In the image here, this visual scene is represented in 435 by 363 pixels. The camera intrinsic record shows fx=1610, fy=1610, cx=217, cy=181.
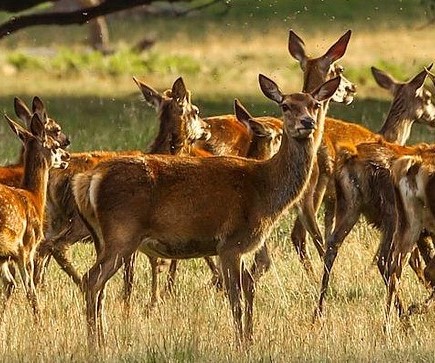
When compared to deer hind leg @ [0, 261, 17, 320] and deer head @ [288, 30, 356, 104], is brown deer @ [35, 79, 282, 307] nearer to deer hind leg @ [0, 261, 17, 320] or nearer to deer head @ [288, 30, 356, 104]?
deer hind leg @ [0, 261, 17, 320]

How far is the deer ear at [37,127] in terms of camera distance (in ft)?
38.9

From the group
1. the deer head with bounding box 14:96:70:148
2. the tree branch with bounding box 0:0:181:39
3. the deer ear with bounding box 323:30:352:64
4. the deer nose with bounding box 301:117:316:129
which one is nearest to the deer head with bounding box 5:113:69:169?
the deer head with bounding box 14:96:70:148

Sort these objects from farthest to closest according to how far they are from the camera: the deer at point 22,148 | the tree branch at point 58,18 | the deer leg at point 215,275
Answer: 1. the tree branch at point 58,18
2. the deer at point 22,148
3. the deer leg at point 215,275

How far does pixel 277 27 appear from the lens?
4016 cm

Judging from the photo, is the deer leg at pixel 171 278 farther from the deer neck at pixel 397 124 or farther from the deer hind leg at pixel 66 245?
the deer neck at pixel 397 124

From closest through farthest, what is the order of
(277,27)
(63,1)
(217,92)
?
(217,92)
(277,27)
(63,1)

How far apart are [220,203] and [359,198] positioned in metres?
1.65

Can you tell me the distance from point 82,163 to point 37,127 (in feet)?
1.59

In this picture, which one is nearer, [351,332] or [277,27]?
[351,332]

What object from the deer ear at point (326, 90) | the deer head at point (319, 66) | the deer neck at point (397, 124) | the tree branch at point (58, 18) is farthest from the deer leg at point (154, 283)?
the tree branch at point (58, 18)

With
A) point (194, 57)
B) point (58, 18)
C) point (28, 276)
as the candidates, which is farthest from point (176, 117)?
point (194, 57)

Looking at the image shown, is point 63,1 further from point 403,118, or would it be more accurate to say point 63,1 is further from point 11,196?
point 11,196

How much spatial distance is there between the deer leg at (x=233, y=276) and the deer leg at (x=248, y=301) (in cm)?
8

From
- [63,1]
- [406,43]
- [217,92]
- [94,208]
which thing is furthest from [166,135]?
[63,1]
